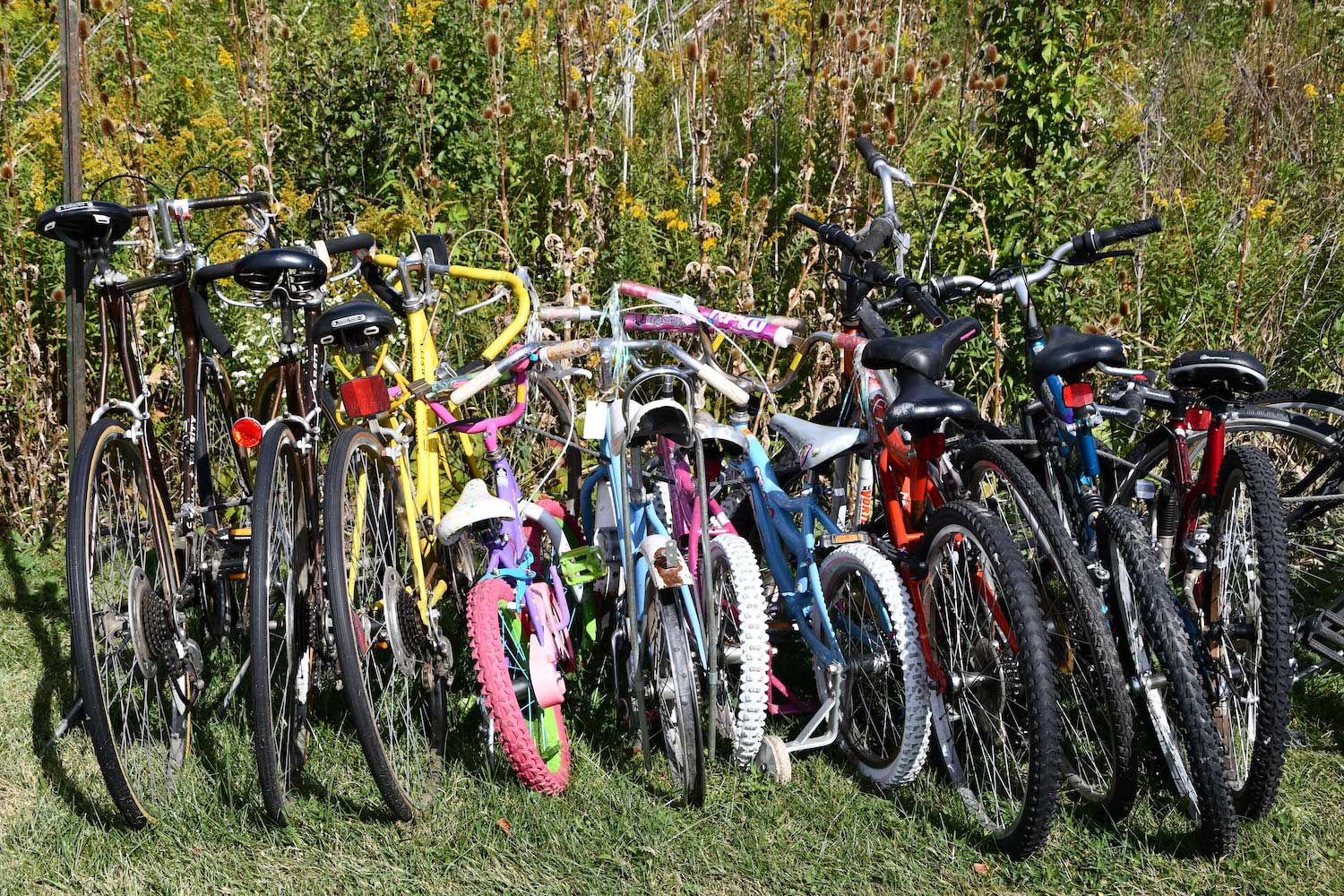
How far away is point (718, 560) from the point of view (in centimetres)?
317

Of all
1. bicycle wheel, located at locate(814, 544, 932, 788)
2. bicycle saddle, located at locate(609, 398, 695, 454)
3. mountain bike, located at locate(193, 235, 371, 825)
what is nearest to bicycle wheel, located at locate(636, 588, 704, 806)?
bicycle saddle, located at locate(609, 398, 695, 454)

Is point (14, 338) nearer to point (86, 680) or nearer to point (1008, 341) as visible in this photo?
point (86, 680)

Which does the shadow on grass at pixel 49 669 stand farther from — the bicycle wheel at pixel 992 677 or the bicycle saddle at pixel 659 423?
the bicycle wheel at pixel 992 677

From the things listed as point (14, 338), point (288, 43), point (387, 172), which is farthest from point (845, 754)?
point (288, 43)

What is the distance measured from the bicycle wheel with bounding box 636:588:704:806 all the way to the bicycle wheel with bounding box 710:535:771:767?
10 cm

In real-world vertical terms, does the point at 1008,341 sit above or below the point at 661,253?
below

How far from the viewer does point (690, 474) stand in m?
3.11

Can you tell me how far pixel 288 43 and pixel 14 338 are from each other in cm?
211

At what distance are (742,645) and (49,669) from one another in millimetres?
2550

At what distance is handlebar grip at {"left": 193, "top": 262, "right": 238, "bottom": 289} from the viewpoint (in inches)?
120

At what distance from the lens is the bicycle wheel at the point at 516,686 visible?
289 cm

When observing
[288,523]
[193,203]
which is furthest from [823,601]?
[193,203]

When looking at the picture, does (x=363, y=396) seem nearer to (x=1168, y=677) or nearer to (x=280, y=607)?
(x=280, y=607)

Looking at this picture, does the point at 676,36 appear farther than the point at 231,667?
Yes
